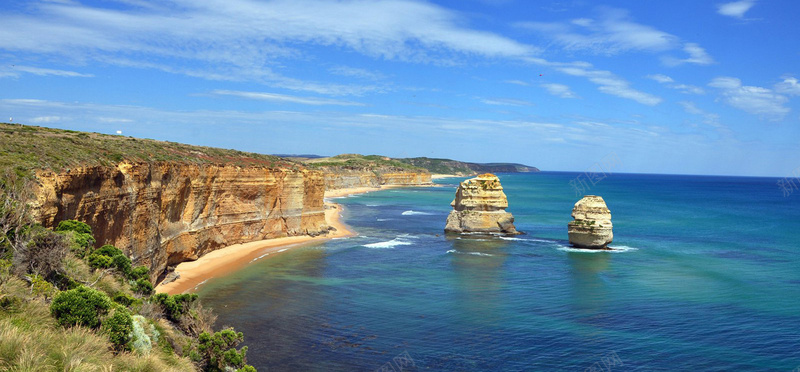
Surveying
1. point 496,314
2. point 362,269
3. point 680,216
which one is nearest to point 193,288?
point 362,269

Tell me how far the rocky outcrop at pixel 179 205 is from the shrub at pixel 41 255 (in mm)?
4449

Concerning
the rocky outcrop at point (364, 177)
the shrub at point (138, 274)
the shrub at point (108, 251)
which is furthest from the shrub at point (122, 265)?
the rocky outcrop at point (364, 177)

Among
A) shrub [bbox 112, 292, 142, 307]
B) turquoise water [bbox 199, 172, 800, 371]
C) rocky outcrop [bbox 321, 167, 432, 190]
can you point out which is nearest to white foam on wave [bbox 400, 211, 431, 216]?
turquoise water [bbox 199, 172, 800, 371]

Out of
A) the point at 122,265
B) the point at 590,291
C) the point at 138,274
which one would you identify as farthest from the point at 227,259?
the point at 590,291

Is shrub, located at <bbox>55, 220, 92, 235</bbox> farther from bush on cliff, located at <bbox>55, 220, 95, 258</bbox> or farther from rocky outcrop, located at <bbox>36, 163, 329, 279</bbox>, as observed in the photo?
rocky outcrop, located at <bbox>36, 163, 329, 279</bbox>

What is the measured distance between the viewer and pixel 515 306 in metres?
31.4

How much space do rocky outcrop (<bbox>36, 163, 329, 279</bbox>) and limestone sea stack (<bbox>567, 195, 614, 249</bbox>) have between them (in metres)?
26.4

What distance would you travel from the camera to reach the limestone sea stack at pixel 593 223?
166 ft

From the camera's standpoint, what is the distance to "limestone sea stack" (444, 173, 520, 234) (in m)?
60.8


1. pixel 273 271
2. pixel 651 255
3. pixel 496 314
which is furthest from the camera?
pixel 651 255

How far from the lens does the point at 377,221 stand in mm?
75438

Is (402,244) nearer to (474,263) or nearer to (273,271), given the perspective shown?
(474,263)

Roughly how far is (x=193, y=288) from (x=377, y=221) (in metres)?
42.9

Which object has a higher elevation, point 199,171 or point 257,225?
point 199,171
